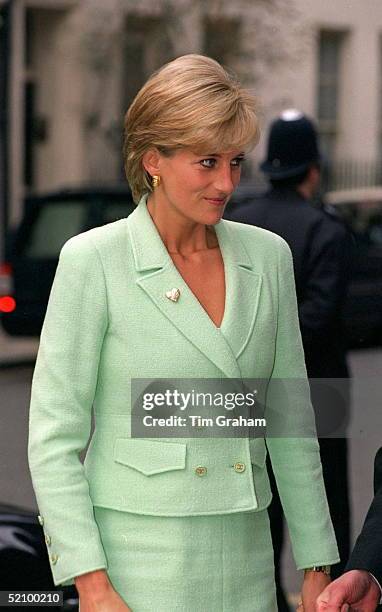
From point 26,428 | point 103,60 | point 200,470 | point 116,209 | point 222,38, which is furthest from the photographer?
point 103,60

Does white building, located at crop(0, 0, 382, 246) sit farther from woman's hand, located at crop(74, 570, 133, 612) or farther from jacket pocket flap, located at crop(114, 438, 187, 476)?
woman's hand, located at crop(74, 570, 133, 612)

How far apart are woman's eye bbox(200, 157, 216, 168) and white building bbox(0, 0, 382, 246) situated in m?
16.5

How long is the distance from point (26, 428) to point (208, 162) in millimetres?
4926

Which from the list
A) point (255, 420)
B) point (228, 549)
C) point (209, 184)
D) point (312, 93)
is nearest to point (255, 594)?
point (228, 549)

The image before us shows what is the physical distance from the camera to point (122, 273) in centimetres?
259

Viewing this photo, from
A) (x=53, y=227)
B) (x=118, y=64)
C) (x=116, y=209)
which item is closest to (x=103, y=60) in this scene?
(x=118, y=64)

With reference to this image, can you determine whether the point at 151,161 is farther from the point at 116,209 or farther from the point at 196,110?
the point at 116,209

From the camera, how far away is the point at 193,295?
8.59ft

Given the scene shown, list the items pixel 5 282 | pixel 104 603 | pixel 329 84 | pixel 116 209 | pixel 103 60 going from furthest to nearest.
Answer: pixel 329 84 → pixel 103 60 → pixel 5 282 → pixel 116 209 → pixel 104 603

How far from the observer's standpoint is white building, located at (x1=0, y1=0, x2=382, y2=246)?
62.8 ft

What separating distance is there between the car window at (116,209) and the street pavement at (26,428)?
1155 mm

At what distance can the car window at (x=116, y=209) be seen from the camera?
10.9 m

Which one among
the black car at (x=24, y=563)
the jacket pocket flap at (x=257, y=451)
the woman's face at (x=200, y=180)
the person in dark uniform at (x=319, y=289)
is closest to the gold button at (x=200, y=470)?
the jacket pocket flap at (x=257, y=451)

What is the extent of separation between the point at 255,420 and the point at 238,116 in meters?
0.56
